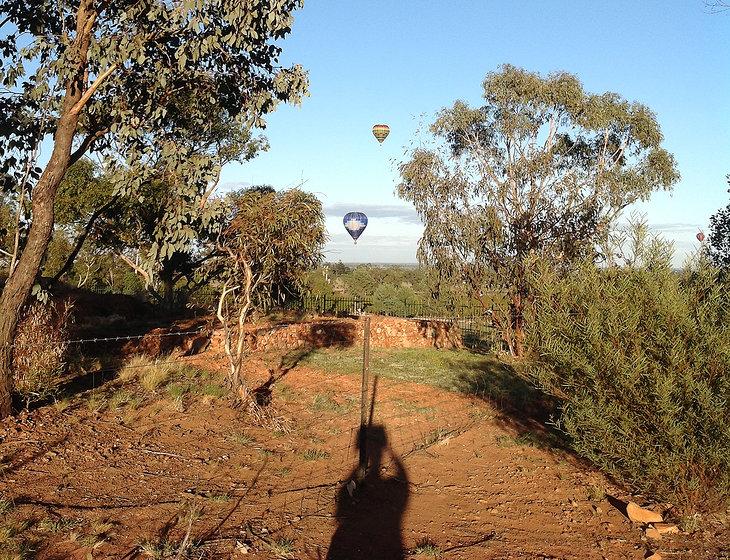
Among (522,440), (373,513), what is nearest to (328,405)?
(522,440)

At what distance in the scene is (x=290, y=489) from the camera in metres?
6.85

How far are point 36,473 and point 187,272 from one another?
14240 millimetres

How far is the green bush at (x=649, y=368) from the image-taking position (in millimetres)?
5457

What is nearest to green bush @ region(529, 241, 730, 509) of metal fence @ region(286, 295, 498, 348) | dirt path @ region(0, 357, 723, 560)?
dirt path @ region(0, 357, 723, 560)

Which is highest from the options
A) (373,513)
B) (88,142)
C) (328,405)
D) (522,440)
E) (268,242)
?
(88,142)

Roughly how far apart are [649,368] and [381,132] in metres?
15.9

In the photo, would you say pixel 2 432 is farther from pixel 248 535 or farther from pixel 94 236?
pixel 94 236

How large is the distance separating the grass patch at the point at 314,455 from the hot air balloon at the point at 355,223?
48.2 ft

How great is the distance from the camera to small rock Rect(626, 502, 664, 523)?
6.07m

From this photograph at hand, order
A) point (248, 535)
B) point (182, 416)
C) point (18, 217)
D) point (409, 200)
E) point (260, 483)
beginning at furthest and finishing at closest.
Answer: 1. point (409, 200)
2. point (182, 416)
3. point (18, 217)
4. point (260, 483)
5. point (248, 535)

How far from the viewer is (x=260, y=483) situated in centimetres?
696

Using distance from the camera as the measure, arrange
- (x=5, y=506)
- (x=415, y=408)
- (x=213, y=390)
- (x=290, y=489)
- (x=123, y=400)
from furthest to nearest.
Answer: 1. (x=415, y=408)
2. (x=213, y=390)
3. (x=123, y=400)
4. (x=290, y=489)
5. (x=5, y=506)

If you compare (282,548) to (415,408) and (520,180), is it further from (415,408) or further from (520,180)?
(520,180)

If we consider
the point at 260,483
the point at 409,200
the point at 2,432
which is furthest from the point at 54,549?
the point at 409,200
